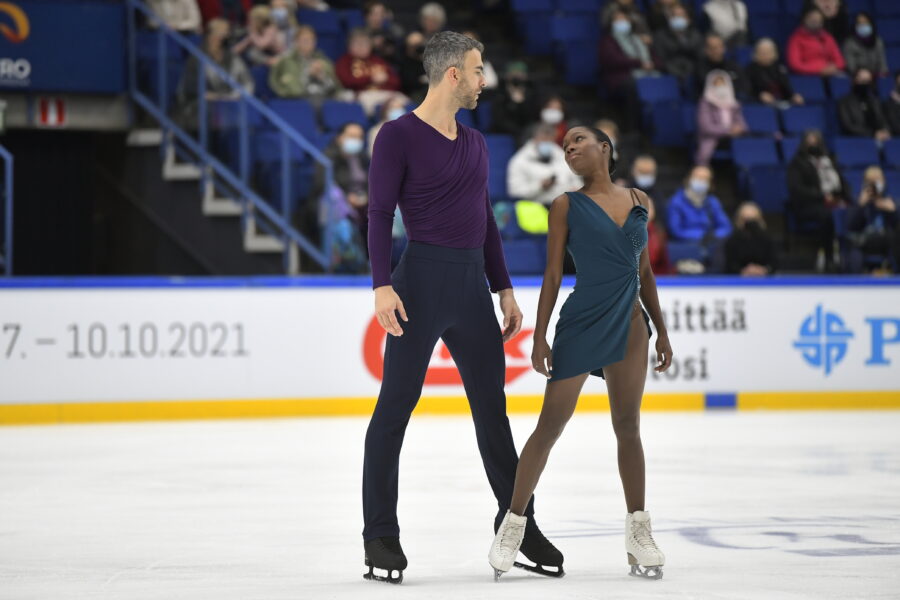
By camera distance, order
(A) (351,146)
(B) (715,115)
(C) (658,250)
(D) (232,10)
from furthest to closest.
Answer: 1. (D) (232,10)
2. (B) (715,115)
3. (C) (658,250)
4. (A) (351,146)

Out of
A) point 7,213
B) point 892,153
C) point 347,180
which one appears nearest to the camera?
point 7,213

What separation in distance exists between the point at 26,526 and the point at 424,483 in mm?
2367

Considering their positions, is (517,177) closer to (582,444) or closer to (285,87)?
(285,87)

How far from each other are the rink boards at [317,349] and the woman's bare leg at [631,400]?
26.5 ft

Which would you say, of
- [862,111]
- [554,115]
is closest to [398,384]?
[554,115]

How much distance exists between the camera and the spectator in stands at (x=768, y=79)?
17766 millimetres

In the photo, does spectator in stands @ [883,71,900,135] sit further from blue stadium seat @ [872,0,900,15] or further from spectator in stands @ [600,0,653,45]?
spectator in stands @ [600,0,653,45]

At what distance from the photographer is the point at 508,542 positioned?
17.0ft

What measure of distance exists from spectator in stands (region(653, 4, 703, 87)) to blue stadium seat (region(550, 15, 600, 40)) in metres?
0.85

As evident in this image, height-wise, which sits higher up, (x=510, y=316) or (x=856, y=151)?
(x=856, y=151)

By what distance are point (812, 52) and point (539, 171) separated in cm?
536

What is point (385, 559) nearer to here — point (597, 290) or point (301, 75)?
point (597, 290)

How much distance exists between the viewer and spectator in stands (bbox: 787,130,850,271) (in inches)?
636

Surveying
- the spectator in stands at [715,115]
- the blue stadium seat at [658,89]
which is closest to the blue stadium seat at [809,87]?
the spectator in stands at [715,115]
